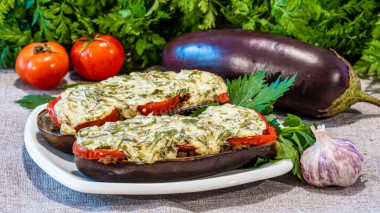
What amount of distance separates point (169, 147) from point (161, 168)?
111 millimetres

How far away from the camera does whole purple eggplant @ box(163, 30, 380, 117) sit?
149 inches

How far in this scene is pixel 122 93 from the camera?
10.4 feet

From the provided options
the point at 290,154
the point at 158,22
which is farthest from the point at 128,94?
the point at 158,22

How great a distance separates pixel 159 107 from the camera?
10.4 feet

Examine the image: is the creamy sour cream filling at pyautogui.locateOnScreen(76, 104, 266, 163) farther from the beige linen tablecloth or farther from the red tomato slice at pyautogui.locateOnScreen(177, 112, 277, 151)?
the beige linen tablecloth

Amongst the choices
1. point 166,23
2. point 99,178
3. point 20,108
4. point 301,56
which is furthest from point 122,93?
point 166,23

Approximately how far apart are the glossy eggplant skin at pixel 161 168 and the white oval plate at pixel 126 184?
5 cm

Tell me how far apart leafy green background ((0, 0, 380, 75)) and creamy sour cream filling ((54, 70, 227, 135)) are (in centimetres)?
111

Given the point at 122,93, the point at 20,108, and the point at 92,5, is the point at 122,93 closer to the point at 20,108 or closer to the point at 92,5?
→ the point at 20,108

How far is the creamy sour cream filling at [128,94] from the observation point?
2.94 m

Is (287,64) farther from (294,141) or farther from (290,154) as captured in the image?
(290,154)

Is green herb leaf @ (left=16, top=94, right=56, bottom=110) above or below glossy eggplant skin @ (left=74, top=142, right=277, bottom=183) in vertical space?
below

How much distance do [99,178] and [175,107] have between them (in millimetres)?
824

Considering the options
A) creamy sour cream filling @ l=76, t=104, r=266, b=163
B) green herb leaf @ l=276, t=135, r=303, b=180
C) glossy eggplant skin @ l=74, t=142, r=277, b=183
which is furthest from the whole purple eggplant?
glossy eggplant skin @ l=74, t=142, r=277, b=183
